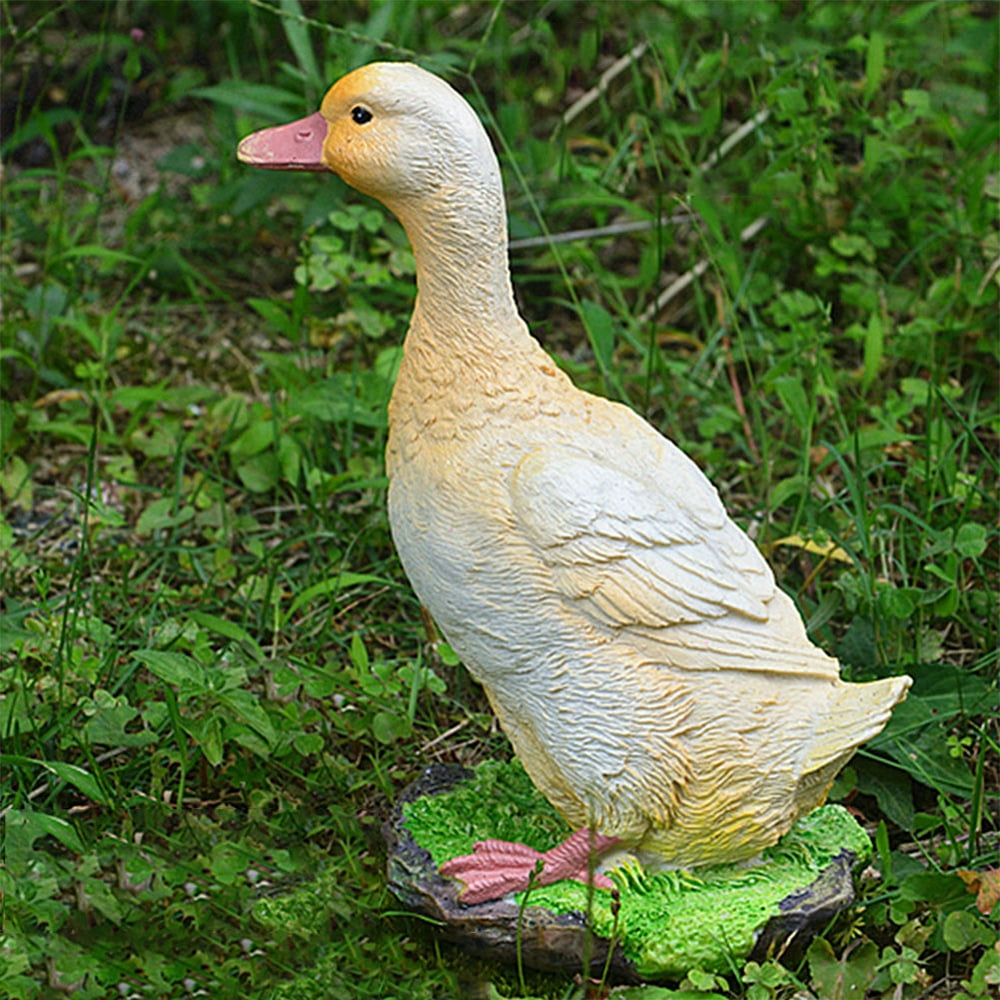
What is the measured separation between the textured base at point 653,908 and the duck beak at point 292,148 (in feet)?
3.67

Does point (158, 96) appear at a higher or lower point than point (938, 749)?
higher

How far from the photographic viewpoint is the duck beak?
7.51ft

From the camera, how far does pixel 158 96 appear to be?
15.4 ft

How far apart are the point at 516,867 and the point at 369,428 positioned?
1544 millimetres

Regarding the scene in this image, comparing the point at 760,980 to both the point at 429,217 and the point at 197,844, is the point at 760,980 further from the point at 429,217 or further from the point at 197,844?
the point at 429,217

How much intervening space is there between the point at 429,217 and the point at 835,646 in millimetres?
1300

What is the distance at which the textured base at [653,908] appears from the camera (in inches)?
89.2

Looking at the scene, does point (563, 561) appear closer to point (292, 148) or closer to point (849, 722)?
point (849, 722)

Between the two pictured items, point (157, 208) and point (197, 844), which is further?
point (157, 208)

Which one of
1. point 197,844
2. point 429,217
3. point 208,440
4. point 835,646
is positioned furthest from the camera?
point 208,440

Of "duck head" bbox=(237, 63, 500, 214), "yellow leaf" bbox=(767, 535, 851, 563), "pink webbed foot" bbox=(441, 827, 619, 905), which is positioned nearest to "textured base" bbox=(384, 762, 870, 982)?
"pink webbed foot" bbox=(441, 827, 619, 905)

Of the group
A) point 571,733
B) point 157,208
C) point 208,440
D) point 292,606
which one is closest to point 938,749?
point 571,733

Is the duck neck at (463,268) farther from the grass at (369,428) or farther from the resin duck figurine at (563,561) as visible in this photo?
the grass at (369,428)

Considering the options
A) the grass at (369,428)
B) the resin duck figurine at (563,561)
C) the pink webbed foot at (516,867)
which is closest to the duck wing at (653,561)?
the resin duck figurine at (563,561)
